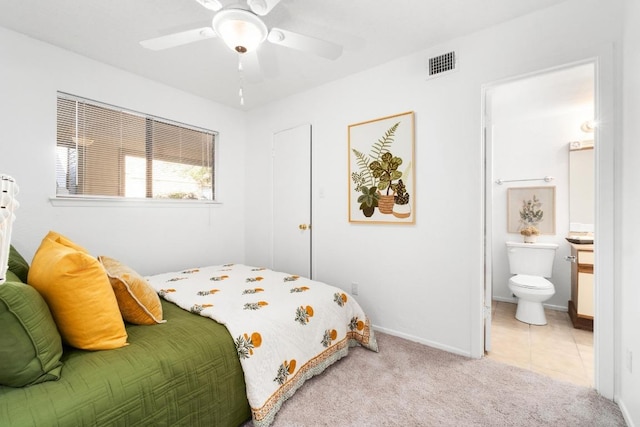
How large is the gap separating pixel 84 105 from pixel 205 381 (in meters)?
2.72

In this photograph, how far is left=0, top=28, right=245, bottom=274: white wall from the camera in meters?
2.28

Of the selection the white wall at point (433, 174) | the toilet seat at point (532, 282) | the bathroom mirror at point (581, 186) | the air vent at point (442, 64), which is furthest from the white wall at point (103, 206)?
the bathroom mirror at point (581, 186)

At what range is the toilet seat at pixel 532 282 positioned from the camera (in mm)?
2945

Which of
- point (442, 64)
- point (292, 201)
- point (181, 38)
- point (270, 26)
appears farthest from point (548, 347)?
point (181, 38)

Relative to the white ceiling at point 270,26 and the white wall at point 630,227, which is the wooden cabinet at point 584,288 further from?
the white ceiling at point 270,26

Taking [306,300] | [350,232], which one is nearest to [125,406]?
[306,300]

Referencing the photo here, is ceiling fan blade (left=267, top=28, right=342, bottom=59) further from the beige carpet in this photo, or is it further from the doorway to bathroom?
the beige carpet

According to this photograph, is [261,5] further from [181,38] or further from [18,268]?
[18,268]

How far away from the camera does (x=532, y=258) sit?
344cm

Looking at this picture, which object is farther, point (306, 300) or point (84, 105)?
point (84, 105)

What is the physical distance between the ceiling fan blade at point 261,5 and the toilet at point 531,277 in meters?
3.31

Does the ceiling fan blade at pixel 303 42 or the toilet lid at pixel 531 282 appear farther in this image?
the toilet lid at pixel 531 282

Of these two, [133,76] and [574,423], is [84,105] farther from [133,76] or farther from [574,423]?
[574,423]

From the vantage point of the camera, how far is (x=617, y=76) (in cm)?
178
